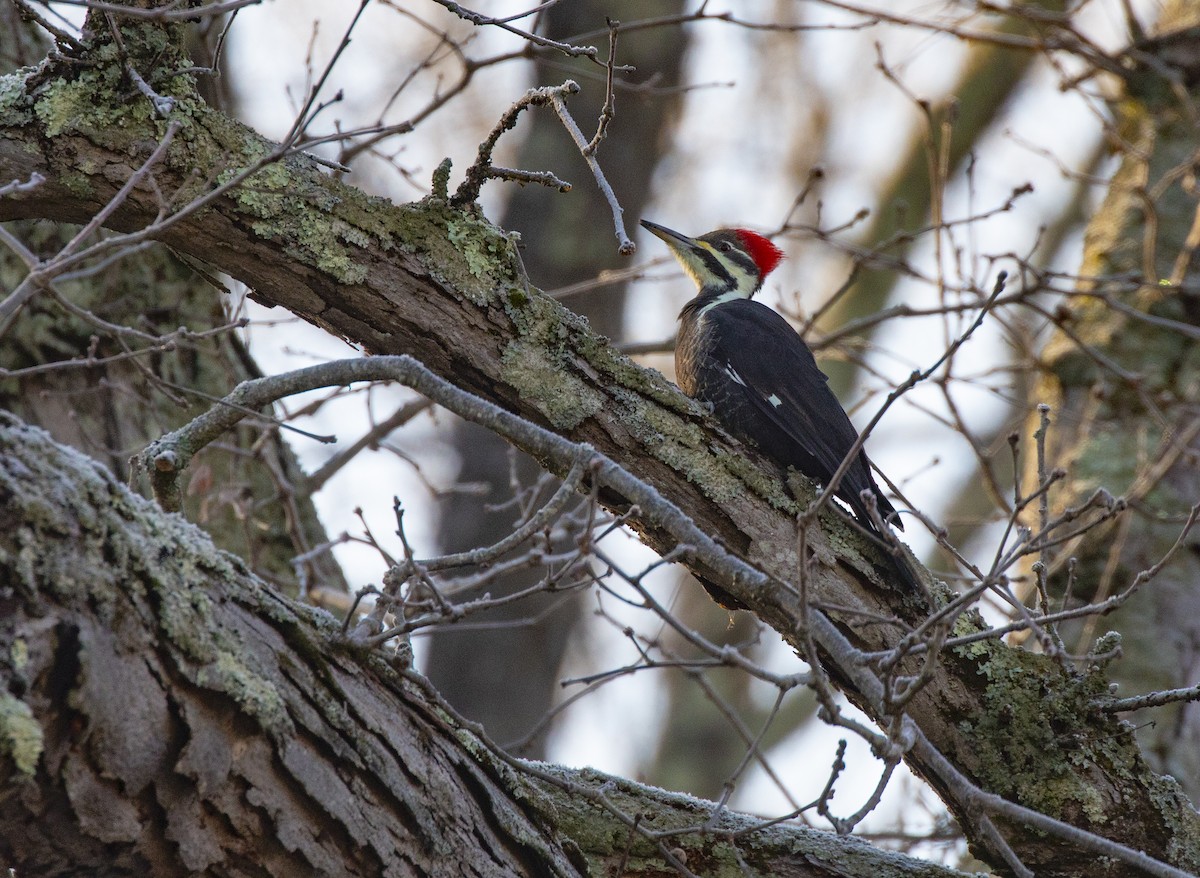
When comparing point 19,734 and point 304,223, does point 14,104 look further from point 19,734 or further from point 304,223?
point 19,734

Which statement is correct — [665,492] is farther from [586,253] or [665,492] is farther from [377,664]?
[586,253]

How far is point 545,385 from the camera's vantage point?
101 inches

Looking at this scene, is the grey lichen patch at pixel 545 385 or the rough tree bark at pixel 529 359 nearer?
the rough tree bark at pixel 529 359

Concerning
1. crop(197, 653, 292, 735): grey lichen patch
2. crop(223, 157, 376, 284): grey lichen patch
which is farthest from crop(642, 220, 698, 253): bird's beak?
crop(197, 653, 292, 735): grey lichen patch

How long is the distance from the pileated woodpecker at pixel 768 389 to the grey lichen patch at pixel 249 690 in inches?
66.3

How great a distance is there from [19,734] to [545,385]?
138cm

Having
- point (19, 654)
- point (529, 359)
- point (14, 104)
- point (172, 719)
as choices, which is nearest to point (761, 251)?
point (529, 359)

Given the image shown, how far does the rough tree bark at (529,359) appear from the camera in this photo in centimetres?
240

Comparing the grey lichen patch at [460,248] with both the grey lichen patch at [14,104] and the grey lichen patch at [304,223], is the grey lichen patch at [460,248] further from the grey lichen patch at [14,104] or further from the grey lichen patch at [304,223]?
the grey lichen patch at [14,104]

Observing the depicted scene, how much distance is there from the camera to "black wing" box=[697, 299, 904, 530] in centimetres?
335

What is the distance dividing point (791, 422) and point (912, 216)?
517cm

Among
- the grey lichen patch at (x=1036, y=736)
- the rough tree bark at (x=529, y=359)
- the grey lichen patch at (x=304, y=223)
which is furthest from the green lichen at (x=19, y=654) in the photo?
the grey lichen patch at (x=1036, y=736)

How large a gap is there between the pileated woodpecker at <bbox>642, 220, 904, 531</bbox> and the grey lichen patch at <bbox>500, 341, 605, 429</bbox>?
69 centimetres

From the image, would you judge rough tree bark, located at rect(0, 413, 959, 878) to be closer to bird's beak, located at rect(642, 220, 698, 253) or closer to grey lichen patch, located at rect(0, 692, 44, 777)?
grey lichen patch, located at rect(0, 692, 44, 777)
